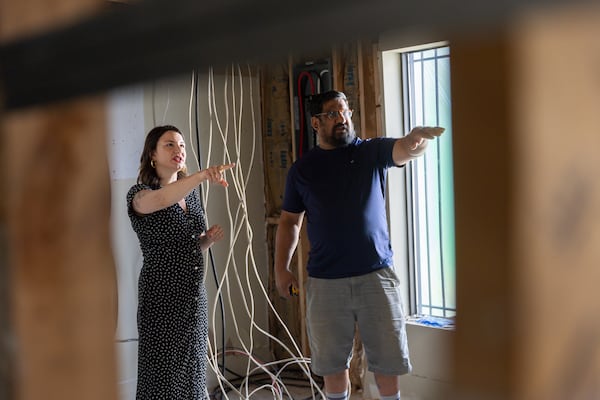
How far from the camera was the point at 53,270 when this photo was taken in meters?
0.67

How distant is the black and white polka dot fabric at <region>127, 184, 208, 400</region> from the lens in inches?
123

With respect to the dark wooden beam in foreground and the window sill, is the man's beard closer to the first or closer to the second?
the window sill

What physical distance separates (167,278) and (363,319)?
0.92m

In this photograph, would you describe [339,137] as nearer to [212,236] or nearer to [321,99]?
[321,99]

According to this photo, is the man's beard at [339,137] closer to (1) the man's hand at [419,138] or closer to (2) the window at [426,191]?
(1) the man's hand at [419,138]

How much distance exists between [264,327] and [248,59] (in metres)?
4.53

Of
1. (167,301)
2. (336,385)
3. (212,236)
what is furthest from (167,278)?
(336,385)

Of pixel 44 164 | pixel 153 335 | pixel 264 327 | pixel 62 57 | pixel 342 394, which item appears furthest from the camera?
pixel 264 327

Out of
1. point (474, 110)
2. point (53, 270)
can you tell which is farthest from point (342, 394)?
point (474, 110)

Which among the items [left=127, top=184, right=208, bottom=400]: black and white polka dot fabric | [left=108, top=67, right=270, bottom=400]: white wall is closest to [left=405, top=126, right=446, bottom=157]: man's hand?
[left=127, top=184, right=208, bottom=400]: black and white polka dot fabric

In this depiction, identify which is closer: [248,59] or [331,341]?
[248,59]

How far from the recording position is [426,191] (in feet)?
13.3

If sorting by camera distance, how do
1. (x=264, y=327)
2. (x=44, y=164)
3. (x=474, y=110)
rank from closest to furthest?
1. (x=474, y=110)
2. (x=44, y=164)
3. (x=264, y=327)

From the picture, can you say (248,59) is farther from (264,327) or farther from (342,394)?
(264,327)
